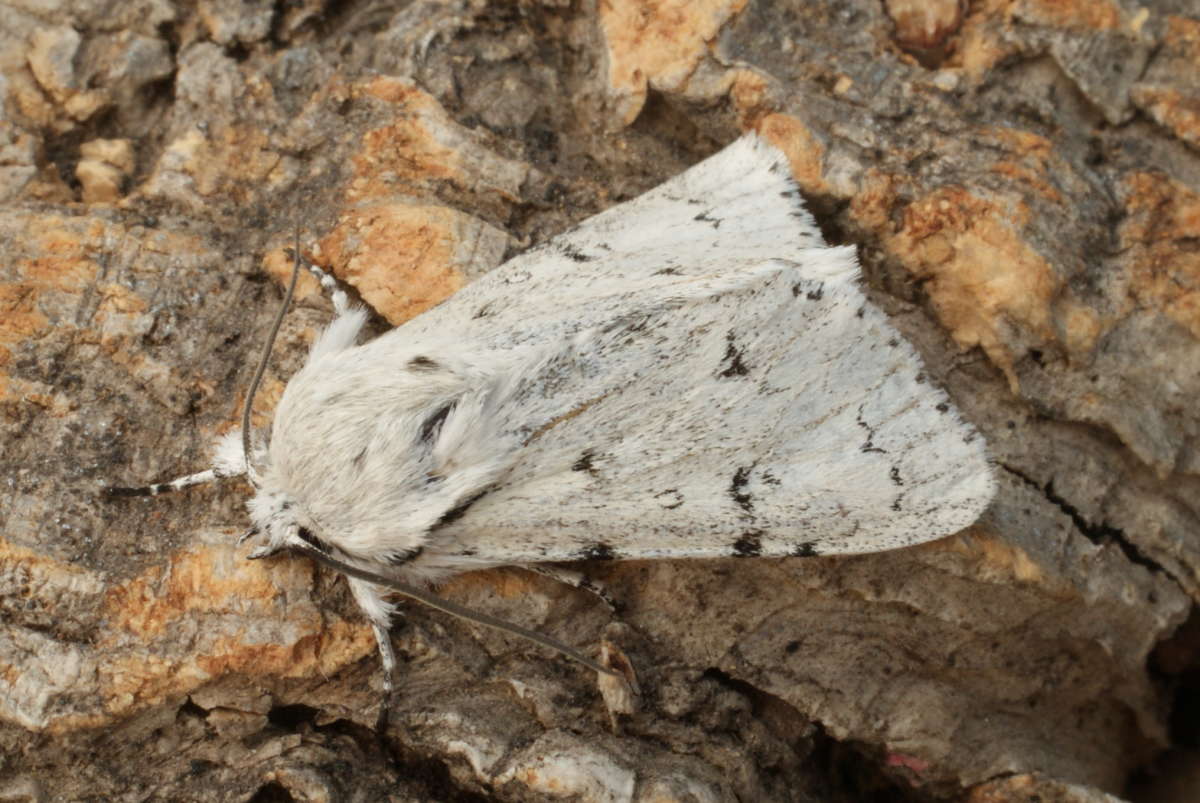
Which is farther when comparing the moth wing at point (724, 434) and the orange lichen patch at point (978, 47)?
the orange lichen patch at point (978, 47)

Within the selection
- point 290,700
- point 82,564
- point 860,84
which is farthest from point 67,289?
point 860,84

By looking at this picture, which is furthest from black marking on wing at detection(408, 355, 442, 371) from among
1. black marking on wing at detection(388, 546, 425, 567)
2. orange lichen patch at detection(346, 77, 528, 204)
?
orange lichen patch at detection(346, 77, 528, 204)

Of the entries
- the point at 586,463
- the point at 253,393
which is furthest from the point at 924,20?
the point at 253,393

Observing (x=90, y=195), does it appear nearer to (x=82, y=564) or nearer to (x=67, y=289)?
(x=67, y=289)

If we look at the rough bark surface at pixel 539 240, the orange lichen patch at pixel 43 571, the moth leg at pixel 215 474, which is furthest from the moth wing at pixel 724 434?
the orange lichen patch at pixel 43 571

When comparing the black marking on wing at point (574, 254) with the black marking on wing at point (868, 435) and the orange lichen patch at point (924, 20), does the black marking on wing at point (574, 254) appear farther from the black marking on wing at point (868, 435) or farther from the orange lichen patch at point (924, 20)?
the orange lichen patch at point (924, 20)

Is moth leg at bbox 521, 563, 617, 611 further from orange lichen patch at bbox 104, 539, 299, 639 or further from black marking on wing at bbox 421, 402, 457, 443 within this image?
orange lichen patch at bbox 104, 539, 299, 639
